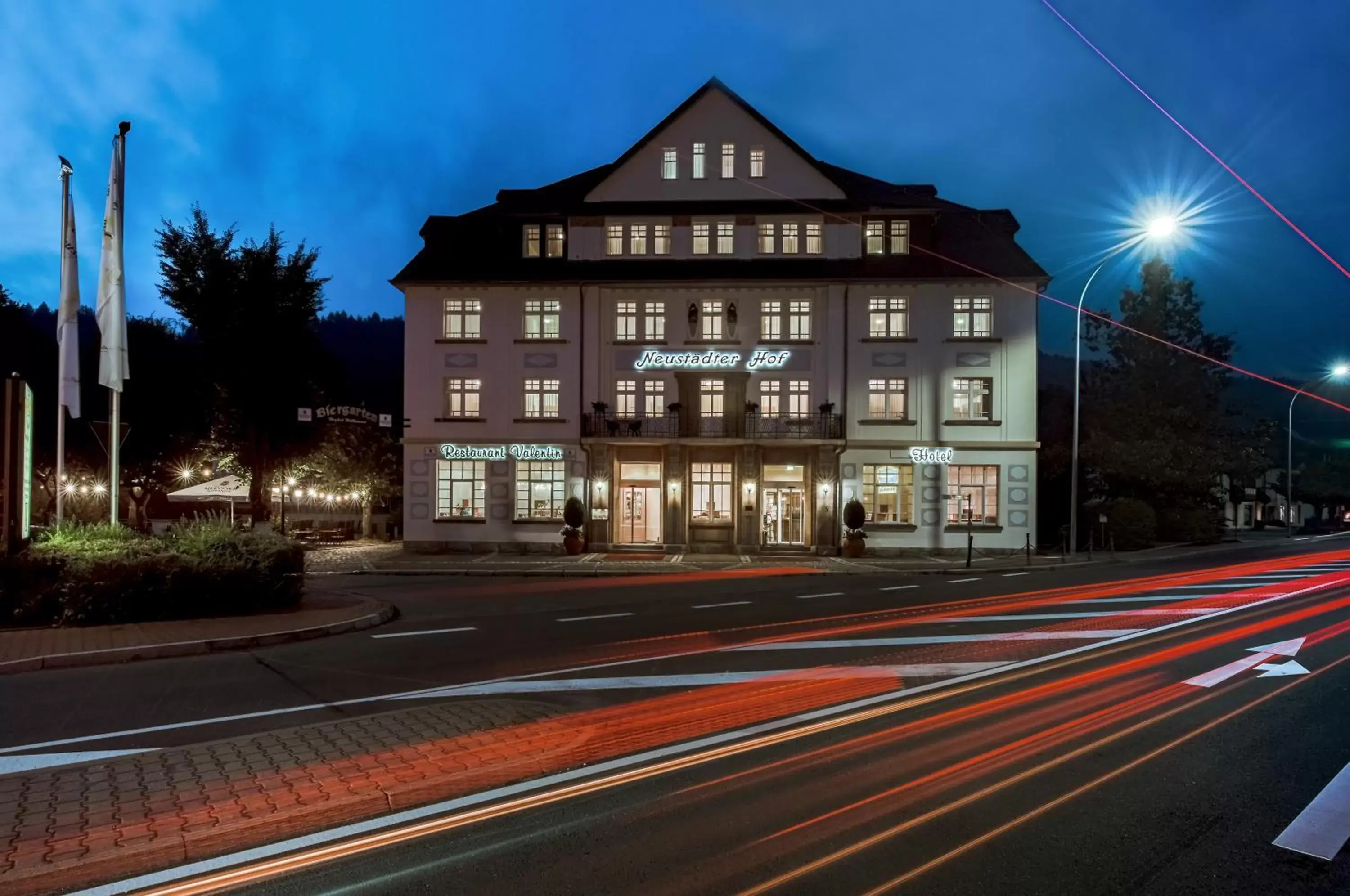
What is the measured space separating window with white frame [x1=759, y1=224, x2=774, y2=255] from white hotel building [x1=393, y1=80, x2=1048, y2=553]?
145 millimetres

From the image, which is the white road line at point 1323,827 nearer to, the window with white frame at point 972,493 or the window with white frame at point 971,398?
the window with white frame at point 972,493

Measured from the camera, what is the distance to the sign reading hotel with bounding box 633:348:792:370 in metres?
30.5

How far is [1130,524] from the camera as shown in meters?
34.3

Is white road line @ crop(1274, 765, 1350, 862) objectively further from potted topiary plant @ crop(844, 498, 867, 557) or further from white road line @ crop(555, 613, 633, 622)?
potted topiary plant @ crop(844, 498, 867, 557)

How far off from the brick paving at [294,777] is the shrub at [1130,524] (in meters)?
31.2

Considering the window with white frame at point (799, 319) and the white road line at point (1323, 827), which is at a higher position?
the window with white frame at point (799, 319)

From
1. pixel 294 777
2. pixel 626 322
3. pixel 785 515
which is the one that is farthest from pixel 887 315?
pixel 294 777

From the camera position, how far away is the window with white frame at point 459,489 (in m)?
31.7

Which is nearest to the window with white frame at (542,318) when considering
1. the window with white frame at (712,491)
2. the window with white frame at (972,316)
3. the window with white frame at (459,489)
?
the window with white frame at (459,489)

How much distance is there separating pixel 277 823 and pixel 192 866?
55 cm

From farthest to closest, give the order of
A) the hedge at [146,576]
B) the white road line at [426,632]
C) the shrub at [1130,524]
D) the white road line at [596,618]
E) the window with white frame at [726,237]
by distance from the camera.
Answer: the shrub at [1130,524], the window with white frame at [726,237], the white road line at [596,618], the white road line at [426,632], the hedge at [146,576]

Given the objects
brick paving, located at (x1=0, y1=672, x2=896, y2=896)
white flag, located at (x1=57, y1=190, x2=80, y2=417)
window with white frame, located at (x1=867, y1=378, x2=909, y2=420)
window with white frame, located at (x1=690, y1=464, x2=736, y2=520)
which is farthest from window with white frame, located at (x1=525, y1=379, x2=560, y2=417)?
brick paving, located at (x1=0, y1=672, x2=896, y2=896)

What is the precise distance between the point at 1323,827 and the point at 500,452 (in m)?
28.5

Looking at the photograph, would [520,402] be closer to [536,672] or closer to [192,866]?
[536,672]
